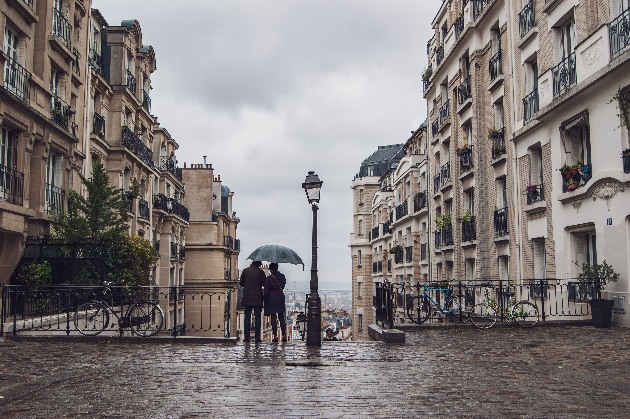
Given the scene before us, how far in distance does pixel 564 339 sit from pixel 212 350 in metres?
7.85

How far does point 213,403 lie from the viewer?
23.6 ft

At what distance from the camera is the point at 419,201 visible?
→ 131 ft

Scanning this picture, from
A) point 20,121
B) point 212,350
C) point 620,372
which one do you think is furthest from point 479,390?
point 20,121

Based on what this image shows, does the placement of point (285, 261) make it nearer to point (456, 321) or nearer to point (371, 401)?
point (456, 321)

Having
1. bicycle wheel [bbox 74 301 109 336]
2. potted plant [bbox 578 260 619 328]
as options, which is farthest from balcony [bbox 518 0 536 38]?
bicycle wheel [bbox 74 301 109 336]

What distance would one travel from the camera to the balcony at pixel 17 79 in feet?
63.3

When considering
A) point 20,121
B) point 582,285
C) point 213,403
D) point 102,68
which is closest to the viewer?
point 213,403

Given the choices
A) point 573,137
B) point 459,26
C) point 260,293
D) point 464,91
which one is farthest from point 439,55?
point 260,293

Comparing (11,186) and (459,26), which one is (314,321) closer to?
(11,186)

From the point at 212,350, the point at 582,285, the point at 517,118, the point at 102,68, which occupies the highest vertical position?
the point at 102,68

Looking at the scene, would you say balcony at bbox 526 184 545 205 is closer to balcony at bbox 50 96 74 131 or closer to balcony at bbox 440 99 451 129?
balcony at bbox 440 99 451 129

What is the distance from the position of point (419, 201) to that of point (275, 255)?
2298 cm

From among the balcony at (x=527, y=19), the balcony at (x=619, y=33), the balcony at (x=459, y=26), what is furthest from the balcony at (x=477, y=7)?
the balcony at (x=619, y=33)

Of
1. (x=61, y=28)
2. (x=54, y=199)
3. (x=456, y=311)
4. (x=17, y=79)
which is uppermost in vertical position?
(x=61, y=28)
